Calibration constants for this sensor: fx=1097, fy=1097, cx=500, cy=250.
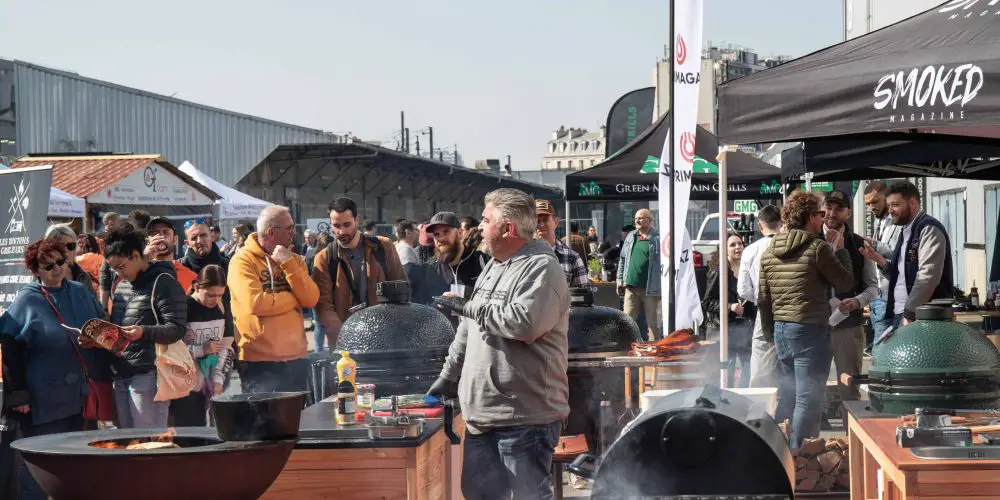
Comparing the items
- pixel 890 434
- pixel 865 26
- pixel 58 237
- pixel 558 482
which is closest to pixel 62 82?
pixel 865 26

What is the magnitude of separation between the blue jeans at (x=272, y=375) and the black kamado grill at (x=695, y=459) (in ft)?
12.5

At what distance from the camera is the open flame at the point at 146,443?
3.71 m

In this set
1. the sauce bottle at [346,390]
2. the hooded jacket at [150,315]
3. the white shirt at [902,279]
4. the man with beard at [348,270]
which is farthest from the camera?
the white shirt at [902,279]

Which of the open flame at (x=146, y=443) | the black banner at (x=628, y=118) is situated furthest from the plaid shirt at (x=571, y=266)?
the black banner at (x=628, y=118)

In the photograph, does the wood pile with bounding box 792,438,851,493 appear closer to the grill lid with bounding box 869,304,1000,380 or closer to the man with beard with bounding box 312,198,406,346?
the grill lid with bounding box 869,304,1000,380

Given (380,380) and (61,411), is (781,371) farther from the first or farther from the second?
(61,411)

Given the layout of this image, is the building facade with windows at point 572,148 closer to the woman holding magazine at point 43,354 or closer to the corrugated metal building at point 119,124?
the corrugated metal building at point 119,124

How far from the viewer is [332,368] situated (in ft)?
19.9

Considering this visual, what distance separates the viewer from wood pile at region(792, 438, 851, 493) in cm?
646

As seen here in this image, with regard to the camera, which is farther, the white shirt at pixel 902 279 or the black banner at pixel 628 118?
the black banner at pixel 628 118

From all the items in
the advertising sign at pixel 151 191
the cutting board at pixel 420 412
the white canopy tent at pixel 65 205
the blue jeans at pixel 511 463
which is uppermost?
the advertising sign at pixel 151 191

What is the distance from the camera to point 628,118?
2094cm

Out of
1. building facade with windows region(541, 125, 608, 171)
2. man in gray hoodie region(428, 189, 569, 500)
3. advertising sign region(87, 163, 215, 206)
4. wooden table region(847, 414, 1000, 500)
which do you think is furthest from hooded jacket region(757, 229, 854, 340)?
building facade with windows region(541, 125, 608, 171)

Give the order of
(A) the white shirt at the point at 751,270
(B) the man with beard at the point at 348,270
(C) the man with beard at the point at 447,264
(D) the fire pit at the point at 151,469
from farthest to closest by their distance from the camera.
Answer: (A) the white shirt at the point at 751,270
(C) the man with beard at the point at 447,264
(B) the man with beard at the point at 348,270
(D) the fire pit at the point at 151,469
